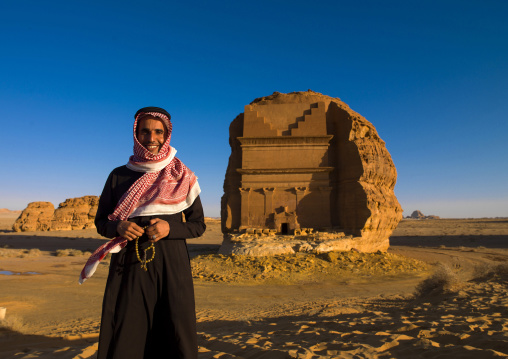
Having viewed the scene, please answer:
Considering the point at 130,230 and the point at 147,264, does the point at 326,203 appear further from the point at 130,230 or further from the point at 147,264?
the point at 130,230

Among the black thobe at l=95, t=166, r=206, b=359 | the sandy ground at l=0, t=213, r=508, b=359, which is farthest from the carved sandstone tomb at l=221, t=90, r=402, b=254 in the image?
the black thobe at l=95, t=166, r=206, b=359

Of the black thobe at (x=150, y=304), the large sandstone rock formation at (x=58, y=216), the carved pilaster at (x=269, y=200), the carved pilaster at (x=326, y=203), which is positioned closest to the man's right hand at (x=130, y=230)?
the black thobe at (x=150, y=304)

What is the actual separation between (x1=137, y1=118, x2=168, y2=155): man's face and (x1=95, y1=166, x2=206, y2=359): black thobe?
612mm

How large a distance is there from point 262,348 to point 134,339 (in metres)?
2.01

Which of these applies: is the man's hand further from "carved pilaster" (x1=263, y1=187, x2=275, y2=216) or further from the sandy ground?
"carved pilaster" (x1=263, y1=187, x2=275, y2=216)

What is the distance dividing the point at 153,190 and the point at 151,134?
1.51ft

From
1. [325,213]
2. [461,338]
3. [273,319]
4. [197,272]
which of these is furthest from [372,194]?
[461,338]

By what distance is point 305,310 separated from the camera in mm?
6820

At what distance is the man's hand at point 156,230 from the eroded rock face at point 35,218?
4718 cm

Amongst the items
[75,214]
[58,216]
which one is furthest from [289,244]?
[58,216]

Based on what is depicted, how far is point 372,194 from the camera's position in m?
14.8

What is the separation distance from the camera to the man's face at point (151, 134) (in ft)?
8.49

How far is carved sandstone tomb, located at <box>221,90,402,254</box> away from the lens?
1502cm

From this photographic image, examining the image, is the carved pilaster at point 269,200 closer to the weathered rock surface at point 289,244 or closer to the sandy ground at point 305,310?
the weathered rock surface at point 289,244
